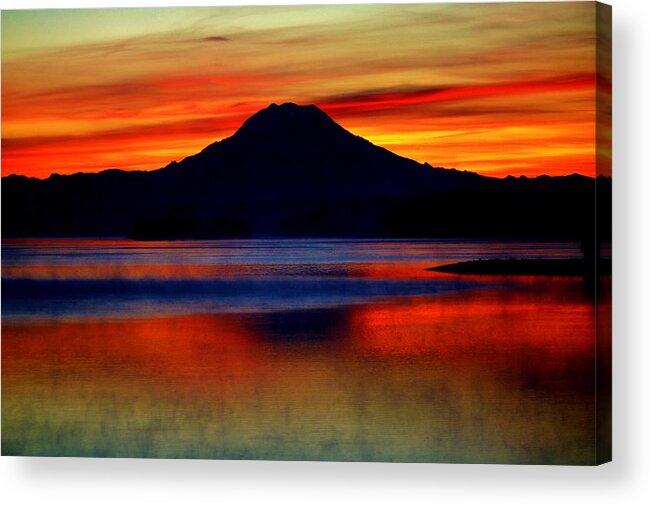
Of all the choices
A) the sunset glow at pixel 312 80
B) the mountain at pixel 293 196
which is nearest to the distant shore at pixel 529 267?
the mountain at pixel 293 196

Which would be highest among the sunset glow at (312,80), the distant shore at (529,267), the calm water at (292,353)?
the sunset glow at (312,80)

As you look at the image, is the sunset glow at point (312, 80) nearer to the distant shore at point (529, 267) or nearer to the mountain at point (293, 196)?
the mountain at point (293, 196)

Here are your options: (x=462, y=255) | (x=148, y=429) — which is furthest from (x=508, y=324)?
(x=148, y=429)

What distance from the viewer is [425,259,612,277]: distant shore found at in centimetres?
852

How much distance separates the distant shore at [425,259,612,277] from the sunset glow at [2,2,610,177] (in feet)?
1.78

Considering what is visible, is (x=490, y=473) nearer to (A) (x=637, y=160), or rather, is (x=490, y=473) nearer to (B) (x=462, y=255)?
(B) (x=462, y=255)

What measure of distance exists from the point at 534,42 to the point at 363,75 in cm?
104

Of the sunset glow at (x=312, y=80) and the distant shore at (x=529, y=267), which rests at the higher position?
the sunset glow at (x=312, y=80)

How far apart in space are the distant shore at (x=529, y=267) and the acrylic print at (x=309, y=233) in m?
0.01

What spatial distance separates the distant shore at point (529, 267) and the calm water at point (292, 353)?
0.15ft

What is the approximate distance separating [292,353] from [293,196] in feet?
3.15

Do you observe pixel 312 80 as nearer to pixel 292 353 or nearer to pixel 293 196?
pixel 293 196

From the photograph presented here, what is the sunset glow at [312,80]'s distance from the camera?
8516 mm

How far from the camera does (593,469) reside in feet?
28.5
